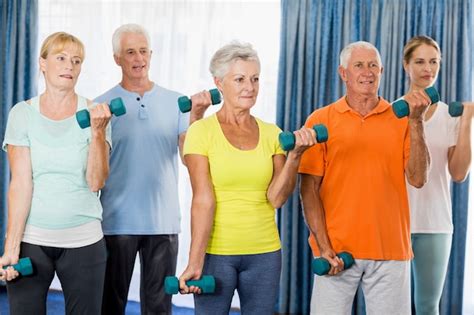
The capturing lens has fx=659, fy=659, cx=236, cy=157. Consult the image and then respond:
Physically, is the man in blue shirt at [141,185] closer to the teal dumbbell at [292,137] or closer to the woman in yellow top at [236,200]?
the woman in yellow top at [236,200]

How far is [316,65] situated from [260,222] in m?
1.97

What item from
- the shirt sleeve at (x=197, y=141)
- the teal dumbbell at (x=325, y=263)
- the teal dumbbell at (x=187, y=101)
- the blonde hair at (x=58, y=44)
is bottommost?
the teal dumbbell at (x=325, y=263)

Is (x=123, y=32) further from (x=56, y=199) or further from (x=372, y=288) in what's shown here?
(x=372, y=288)

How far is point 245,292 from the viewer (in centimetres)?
221

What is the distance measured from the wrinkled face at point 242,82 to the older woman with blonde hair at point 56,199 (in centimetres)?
43

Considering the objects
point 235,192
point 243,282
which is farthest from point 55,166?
point 243,282

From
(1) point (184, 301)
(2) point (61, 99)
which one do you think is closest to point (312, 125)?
(2) point (61, 99)

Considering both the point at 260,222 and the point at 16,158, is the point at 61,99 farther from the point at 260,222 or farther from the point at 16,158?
the point at 260,222

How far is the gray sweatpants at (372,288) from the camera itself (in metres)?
2.33

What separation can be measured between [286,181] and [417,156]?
48 centimetres

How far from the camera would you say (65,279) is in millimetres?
2287

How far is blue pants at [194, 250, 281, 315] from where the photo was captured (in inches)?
85.3

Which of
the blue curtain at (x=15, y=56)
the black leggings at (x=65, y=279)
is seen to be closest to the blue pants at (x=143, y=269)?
the black leggings at (x=65, y=279)

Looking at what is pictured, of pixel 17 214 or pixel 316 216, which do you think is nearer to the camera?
pixel 17 214
